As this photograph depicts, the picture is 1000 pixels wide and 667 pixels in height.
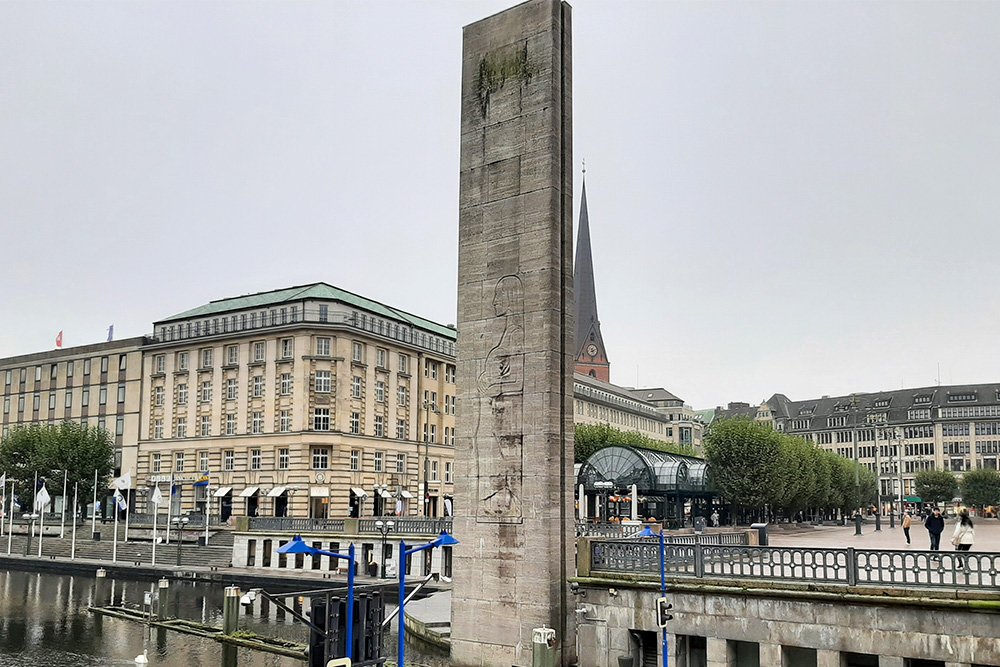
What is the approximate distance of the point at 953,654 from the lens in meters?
20.9

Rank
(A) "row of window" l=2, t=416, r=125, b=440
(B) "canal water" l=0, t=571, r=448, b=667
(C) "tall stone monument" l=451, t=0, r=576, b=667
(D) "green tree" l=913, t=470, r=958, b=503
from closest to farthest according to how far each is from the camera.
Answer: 1. (C) "tall stone monument" l=451, t=0, r=576, b=667
2. (B) "canal water" l=0, t=571, r=448, b=667
3. (A) "row of window" l=2, t=416, r=125, b=440
4. (D) "green tree" l=913, t=470, r=958, b=503

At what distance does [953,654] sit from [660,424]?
6904 inches

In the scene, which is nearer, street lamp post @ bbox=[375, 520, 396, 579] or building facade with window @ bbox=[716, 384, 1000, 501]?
street lamp post @ bbox=[375, 520, 396, 579]

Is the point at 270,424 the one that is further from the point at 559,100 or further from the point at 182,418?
the point at 559,100

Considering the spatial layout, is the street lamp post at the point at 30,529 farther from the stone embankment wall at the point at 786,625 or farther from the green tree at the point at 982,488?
the green tree at the point at 982,488

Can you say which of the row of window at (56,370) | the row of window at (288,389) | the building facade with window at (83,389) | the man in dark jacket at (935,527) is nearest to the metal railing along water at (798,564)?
the man in dark jacket at (935,527)

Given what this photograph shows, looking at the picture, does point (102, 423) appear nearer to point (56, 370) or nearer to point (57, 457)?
point (57, 457)

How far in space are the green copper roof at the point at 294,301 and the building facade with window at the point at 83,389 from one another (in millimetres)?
7585

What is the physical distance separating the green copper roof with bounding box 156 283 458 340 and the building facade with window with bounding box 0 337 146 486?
7585mm

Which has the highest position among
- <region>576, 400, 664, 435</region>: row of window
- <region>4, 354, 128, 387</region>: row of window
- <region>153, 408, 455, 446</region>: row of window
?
<region>4, 354, 128, 387</region>: row of window

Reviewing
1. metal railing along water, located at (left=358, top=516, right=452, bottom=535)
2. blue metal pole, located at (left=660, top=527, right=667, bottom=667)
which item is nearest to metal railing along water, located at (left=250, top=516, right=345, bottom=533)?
metal railing along water, located at (left=358, top=516, right=452, bottom=535)

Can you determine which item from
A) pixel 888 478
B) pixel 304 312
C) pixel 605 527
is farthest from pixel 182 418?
pixel 888 478

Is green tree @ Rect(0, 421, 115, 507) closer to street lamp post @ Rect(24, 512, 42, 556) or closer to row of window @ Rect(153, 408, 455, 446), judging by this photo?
street lamp post @ Rect(24, 512, 42, 556)

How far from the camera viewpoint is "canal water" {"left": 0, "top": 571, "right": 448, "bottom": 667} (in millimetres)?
32719
